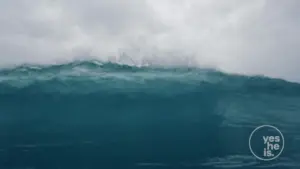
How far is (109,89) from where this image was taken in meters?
4.22

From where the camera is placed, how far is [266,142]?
4324mm

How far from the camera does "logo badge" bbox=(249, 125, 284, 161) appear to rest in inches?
169

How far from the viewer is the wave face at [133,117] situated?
4.11m

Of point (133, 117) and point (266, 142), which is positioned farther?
point (266, 142)

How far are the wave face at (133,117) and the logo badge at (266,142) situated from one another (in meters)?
0.05

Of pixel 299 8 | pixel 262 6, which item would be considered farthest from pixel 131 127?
pixel 299 8

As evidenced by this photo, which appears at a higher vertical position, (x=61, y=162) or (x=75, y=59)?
(x=75, y=59)

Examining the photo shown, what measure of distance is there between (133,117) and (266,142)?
1.29 metres

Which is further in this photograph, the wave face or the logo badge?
the logo badge

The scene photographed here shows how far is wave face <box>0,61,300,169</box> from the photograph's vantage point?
13.5 ft

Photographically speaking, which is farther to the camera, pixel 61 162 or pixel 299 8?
pixel 299 8

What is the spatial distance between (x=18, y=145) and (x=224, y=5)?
7.58 feet

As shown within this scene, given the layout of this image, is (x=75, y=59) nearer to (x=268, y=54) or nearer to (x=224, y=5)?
(x=224, y=5)

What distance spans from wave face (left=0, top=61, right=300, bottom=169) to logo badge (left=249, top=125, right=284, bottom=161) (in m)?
0.05
